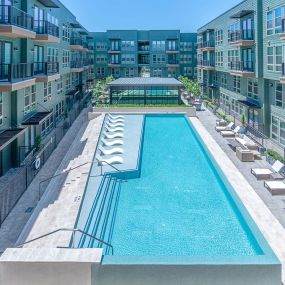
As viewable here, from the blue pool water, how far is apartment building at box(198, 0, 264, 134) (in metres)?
11.3

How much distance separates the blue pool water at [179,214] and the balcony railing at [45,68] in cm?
1018

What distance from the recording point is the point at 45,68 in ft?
78.4

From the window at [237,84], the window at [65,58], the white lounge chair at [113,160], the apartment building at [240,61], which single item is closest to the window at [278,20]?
the apartment building at [240,61]

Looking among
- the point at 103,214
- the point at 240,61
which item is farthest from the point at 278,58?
the point at 103,214

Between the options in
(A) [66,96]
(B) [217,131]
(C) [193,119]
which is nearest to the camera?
(B) [217,131]

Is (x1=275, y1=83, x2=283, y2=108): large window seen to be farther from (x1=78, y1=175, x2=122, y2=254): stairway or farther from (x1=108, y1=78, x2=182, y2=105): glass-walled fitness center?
(x1=108, y1=78, x2=182, y2=105): glass-walled fitness center

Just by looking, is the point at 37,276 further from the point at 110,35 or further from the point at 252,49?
the point at 110,35

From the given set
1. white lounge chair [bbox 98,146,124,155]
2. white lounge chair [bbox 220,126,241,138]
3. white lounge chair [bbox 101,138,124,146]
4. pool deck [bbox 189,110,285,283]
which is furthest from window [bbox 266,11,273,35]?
white lounge chair [bbox 98,146,124,155]

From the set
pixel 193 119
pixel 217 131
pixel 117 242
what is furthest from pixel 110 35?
pixel 117 242

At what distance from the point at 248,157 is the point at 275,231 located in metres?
8.76

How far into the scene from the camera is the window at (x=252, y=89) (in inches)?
1138

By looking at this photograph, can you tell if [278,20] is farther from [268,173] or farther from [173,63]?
[173,63]

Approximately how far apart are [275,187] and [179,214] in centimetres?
496

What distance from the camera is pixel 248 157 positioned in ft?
64.0
